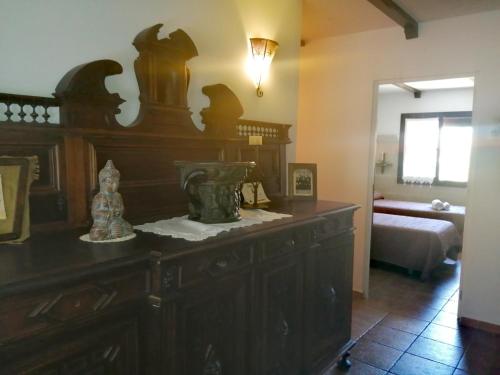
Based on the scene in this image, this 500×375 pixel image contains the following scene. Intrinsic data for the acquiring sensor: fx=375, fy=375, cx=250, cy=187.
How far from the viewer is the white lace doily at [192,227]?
4.60 ft

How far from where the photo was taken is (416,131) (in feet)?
22.3

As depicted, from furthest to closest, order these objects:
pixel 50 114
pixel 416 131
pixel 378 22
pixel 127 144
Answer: pixel 416 131
pixel 378 22
pixel 127 144
pixel 50 114

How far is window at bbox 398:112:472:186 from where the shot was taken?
6.36 metres

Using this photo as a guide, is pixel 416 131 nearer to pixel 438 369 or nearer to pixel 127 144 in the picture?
pixel 438 369

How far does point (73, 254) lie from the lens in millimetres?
1109

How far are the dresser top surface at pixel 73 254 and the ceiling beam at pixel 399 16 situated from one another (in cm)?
203

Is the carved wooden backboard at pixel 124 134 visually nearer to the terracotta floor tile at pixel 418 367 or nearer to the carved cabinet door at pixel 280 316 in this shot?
the carved cabinet door at pixel 280 316

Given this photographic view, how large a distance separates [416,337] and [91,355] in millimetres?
2529

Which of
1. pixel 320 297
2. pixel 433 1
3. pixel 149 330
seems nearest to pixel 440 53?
pixel 433 1

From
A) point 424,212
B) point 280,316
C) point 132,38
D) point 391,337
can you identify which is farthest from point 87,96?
point 424,212

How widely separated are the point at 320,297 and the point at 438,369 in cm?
106

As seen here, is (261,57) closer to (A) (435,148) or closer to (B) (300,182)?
(B) (300,182)

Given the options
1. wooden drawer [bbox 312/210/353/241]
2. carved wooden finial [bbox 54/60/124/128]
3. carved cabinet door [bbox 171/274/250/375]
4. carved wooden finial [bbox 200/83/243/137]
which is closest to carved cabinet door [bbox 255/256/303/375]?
carved cabinet door [bbox 171/274/250/375]

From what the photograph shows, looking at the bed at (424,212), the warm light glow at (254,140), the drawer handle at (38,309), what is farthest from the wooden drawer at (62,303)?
the bed at (424,212)
